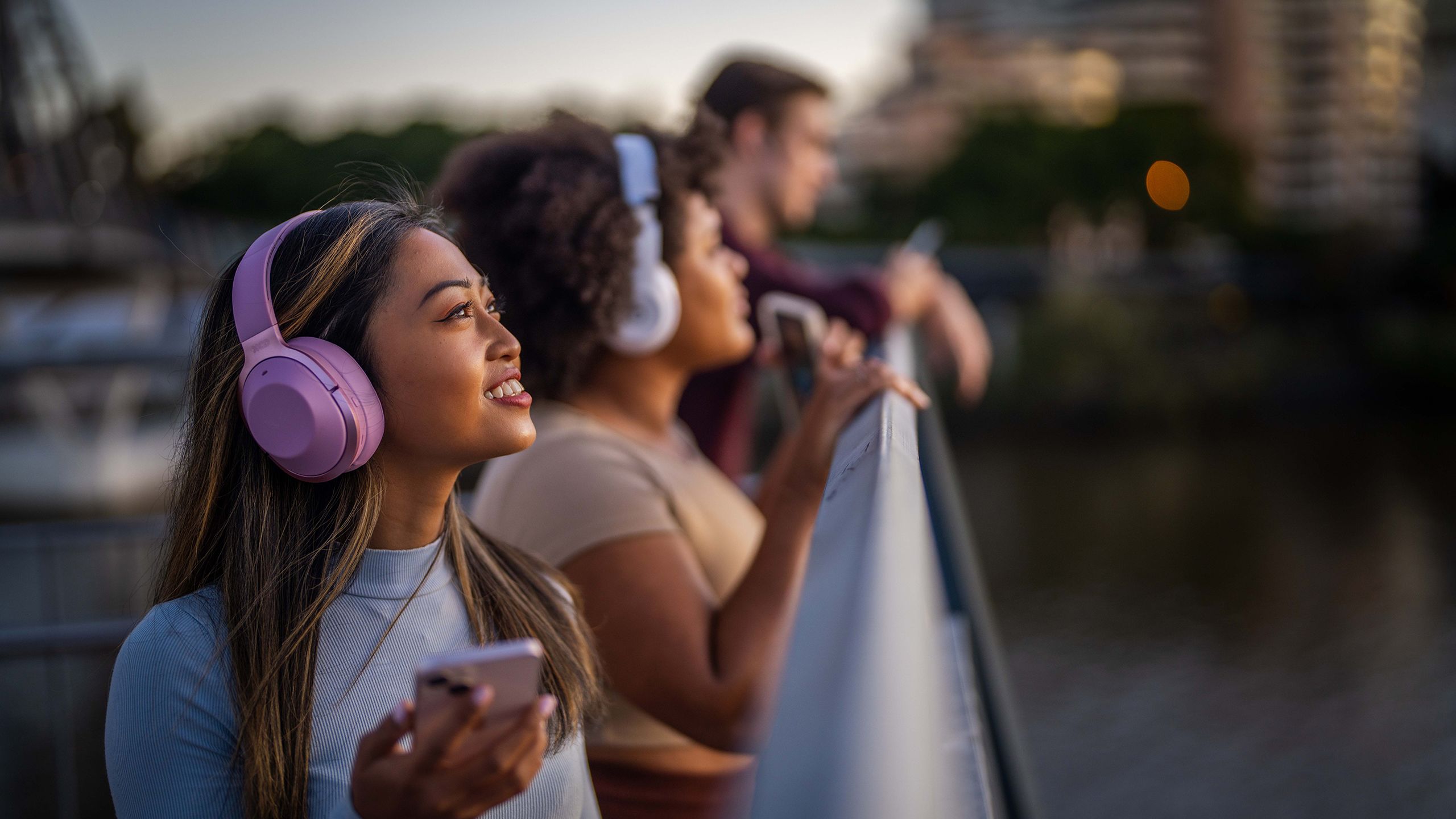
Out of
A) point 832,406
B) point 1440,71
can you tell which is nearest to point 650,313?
point 832,406

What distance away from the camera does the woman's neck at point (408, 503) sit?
133 centimetres

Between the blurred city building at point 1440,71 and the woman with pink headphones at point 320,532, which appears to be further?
the blurred city building at point 1440,71

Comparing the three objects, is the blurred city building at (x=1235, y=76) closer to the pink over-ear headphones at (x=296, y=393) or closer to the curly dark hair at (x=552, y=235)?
the curly dark hair at (x=552, y=235)

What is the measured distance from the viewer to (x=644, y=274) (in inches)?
83.2

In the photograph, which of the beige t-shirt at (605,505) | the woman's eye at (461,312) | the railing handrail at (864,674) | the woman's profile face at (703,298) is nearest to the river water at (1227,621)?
the woman's profile face at (703,298)

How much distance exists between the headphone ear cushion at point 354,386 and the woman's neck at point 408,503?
0.07 m

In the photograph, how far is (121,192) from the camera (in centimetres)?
2792

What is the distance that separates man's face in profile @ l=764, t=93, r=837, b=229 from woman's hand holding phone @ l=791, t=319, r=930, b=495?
A: 227cm

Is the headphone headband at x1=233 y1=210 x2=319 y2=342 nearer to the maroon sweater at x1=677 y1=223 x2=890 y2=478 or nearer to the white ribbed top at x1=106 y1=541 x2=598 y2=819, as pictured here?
the white ribbed top at x1=106 y1=541 x2=598 y2=819

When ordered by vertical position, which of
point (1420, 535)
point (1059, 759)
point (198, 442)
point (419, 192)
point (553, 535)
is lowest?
point (1420, 535)

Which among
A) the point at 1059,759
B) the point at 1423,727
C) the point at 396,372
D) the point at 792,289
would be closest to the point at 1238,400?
the point at 1423,727

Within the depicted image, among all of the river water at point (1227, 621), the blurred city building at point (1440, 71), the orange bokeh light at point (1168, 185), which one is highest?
the blurred city building at point (1440, 71)

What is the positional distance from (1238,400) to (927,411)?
36.4 metres

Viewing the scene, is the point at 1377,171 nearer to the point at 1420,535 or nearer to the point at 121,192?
the point at 1420,535
